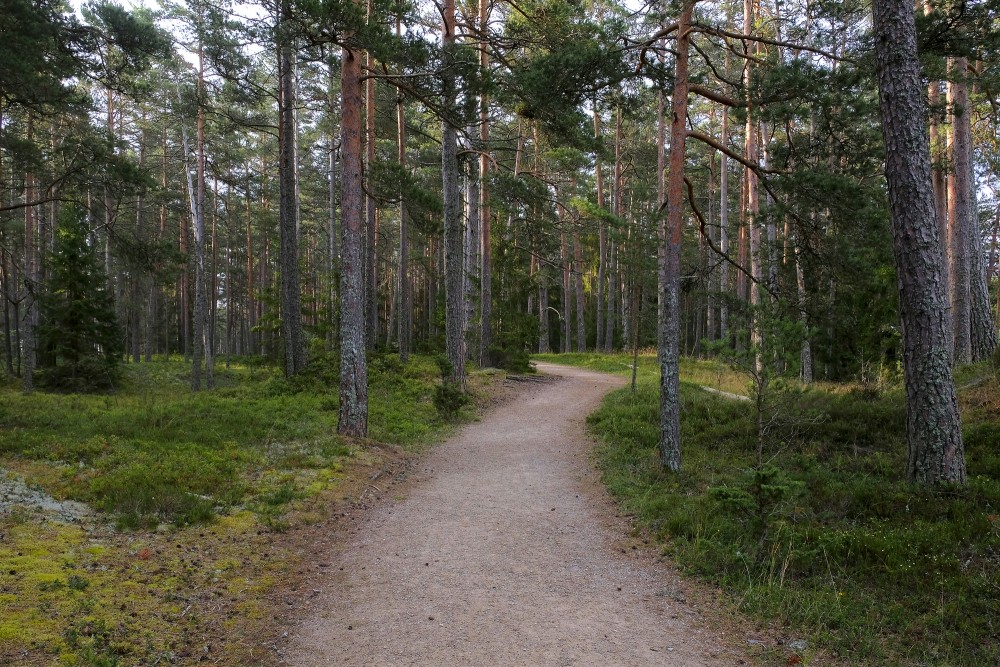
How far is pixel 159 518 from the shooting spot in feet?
17.7

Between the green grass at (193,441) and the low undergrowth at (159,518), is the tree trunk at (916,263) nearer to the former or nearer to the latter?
the low undergrowth at (159,518)

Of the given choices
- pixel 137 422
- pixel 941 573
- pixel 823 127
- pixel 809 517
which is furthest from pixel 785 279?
pixel 137 422

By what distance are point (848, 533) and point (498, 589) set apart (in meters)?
3.28

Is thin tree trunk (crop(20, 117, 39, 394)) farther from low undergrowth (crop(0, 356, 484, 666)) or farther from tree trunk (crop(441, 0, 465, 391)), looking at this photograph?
tree trunk (crop(441, 0, 465, 391))

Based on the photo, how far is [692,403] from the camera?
11.8 meters

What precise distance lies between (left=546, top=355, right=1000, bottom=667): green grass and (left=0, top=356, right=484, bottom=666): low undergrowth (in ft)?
12.3

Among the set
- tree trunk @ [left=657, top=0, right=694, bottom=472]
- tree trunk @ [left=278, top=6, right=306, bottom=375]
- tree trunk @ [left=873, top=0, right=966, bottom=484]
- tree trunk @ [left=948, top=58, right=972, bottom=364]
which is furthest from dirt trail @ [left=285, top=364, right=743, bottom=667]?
tree trunk @ [left=948, top=58, right=972, bottom=364]

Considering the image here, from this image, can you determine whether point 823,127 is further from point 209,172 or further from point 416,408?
point 209,172

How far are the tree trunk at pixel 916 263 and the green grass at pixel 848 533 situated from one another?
44cm

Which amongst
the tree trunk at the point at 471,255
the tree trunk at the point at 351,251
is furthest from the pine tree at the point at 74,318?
the tree trunk at the point at 351,251

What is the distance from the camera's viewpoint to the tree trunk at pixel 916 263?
5734mm

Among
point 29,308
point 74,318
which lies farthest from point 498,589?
point 74,318

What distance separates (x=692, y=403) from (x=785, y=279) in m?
3.13

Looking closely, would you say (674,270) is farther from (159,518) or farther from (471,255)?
(471,255)
